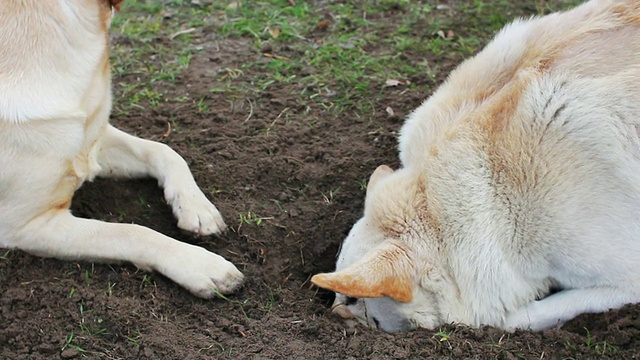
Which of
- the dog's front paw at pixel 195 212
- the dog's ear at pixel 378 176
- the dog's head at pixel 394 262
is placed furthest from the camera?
the dog's front paw at pixel 195 212

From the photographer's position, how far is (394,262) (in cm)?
350

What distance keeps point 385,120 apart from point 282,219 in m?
1.27

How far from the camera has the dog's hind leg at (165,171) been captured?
434cm

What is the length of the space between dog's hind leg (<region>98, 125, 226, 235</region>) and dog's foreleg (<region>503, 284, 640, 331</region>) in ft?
5.51

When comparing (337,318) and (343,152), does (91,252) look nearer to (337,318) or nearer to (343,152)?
(337,318)

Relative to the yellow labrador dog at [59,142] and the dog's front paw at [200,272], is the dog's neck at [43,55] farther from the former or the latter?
the dog's front paw at [200,272]

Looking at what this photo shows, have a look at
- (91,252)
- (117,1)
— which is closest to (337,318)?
(91,252)

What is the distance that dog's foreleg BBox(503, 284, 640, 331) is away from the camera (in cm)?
360

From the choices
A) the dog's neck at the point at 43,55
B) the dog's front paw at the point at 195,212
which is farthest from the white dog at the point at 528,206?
the dog's neck at the point at 43,55

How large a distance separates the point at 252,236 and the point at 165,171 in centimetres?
71

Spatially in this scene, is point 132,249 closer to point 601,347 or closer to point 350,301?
point 350,301

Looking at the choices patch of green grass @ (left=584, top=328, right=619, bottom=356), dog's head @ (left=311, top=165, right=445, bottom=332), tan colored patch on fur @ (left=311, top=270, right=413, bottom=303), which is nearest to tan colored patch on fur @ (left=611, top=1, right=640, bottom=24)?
dog's head @ (left=311, top=165, right=445, bottom=332)

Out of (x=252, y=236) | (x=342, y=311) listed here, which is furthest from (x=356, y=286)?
(x=252, y=236)

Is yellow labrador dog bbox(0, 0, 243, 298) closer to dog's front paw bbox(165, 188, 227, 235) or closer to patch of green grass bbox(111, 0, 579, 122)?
dog's front paw bbox(165, 188, 227, 235)
